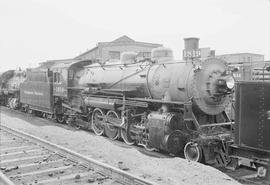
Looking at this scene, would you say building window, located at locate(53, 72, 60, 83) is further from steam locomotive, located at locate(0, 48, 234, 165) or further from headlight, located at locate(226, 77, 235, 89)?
headlight, located at locate(226, 77, 235, 89)

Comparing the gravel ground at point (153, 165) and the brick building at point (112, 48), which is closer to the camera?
the gravel ground at point (153, 165)

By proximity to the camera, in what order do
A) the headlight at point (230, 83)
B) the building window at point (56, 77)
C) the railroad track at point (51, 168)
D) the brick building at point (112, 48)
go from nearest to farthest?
the railroad track at point (51, 168) → the headlight at point (230, 83) → the building window at point (56, 77) → the brick building at point (112, 48)

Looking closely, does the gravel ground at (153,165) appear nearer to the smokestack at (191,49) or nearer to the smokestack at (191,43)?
the smokestack at (191,49)

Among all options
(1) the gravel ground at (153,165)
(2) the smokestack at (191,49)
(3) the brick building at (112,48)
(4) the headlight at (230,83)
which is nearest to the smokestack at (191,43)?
(2) the smokestack at (191,49)

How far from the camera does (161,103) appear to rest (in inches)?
391

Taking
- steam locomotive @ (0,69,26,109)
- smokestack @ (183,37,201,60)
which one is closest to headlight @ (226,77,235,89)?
smokestack @ (183,37,201,60)

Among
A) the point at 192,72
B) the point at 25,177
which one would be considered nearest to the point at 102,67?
the point at 192,72

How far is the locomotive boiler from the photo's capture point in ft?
30.0

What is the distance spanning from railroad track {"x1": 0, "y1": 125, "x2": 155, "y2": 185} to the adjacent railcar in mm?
2133

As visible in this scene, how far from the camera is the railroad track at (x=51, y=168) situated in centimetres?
650

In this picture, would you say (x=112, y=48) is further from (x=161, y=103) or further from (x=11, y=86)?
(x=161, y=103)

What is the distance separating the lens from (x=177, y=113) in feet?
31.3

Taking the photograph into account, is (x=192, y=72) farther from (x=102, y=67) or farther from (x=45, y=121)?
(x=45, y=121)

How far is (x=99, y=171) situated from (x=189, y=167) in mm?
2000
